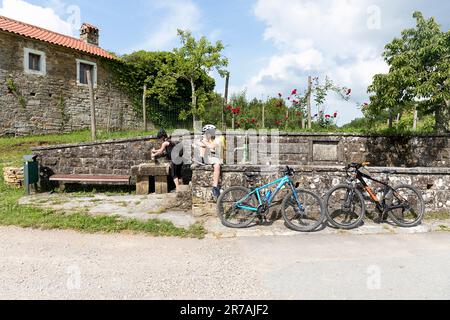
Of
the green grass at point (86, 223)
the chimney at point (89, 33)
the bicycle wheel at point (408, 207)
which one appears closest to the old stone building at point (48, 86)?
A: the chimney at point (89, 33)

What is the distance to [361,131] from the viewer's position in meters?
9.08

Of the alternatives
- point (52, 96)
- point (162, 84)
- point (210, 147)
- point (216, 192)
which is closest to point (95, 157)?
point (210, 147)

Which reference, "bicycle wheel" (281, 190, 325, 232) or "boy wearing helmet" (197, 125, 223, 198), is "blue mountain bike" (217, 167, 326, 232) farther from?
"boy wearing helmet" (197, 125, 223, 198)

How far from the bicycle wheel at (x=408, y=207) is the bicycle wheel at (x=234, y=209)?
2310mm

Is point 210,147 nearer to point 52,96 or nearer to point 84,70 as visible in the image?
point 52,96

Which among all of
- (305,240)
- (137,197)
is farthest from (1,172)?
(305,240)

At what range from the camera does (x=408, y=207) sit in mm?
4867

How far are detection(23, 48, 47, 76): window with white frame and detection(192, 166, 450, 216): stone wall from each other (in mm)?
13576

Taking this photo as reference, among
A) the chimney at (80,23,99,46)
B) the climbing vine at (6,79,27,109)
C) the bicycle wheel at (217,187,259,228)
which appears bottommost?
the bicycle wheel at (217,187,259,228)

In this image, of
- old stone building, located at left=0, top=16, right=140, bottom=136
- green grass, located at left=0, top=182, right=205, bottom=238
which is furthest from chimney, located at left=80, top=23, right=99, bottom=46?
green grass, located at left=0, top=182, right=205, bottom=238

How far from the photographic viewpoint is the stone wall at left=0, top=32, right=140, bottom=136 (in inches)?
537

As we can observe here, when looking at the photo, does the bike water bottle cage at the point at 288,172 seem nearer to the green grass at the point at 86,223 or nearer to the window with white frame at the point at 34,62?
the green grass at the point at 86,223

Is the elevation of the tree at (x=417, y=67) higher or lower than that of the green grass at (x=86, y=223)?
higher

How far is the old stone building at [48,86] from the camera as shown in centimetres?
1367
